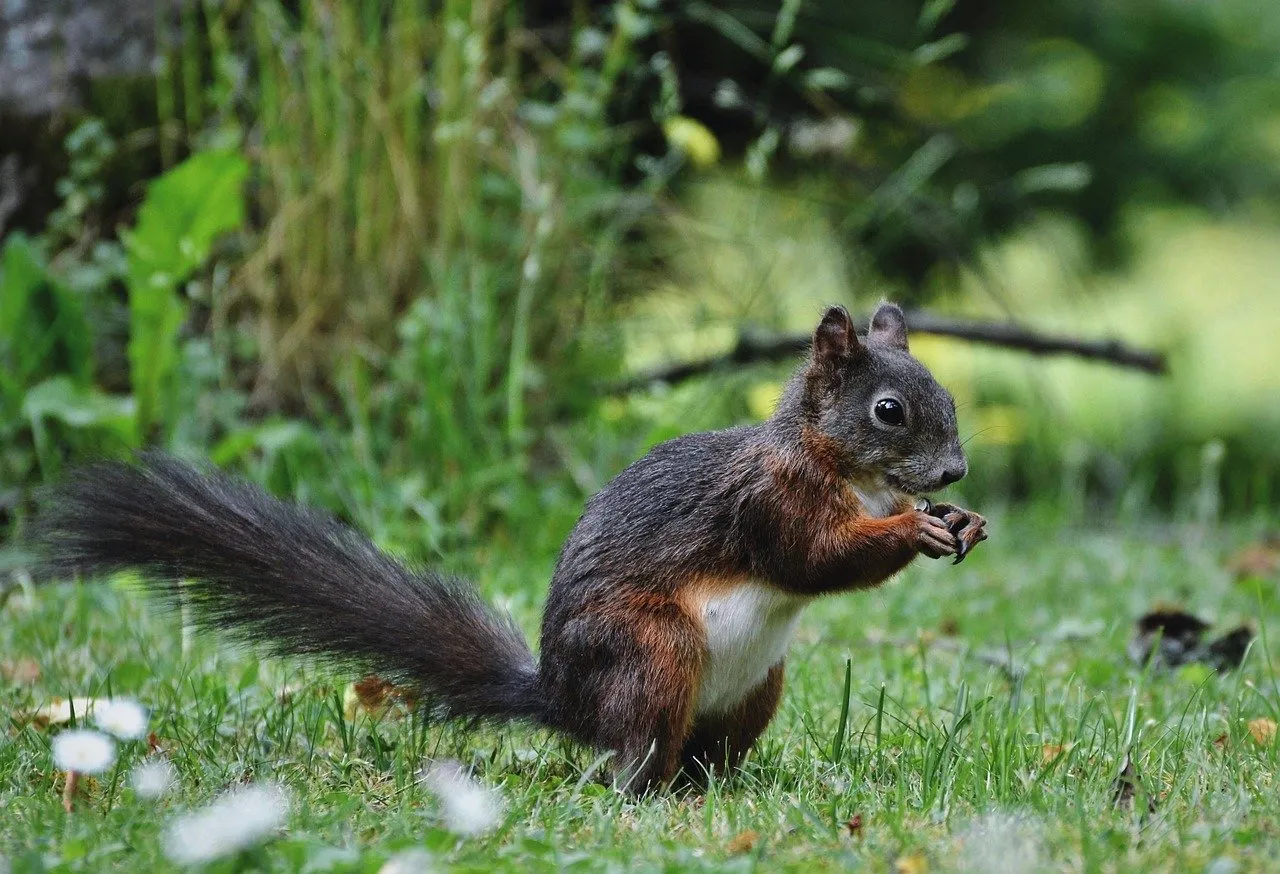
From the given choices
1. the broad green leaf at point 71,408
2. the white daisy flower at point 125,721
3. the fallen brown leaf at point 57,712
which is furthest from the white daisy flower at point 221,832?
the broad green leaf at point 71,408

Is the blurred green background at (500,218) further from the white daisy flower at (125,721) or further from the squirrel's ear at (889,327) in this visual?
the white daisy flower at (125,721)

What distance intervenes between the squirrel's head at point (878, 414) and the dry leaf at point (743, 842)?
675 millimetres

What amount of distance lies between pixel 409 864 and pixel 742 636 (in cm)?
80

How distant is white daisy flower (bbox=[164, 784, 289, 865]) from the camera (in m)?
1.62

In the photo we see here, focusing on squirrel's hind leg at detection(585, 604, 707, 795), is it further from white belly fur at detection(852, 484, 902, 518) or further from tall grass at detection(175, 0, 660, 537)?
tall grass at detection(175, 0, 660, 537)

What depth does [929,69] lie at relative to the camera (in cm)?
633

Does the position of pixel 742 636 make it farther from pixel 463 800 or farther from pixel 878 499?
pixel 463 800

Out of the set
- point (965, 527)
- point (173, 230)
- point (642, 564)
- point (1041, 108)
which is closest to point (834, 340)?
point (965, 527)

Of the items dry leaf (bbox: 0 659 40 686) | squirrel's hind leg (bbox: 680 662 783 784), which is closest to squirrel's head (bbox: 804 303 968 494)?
squirrel's hind leg (bbox: 680 662 783 784)

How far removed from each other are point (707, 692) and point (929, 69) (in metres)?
4.65

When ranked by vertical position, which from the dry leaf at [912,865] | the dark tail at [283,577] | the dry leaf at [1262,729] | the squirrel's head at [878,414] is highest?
the squirrel's head at [878,414]

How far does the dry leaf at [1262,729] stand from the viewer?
8.06 feet

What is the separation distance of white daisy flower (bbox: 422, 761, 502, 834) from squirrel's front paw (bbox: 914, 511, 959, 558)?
0.74 meters

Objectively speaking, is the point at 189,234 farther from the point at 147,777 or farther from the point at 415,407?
the point at 147,777
